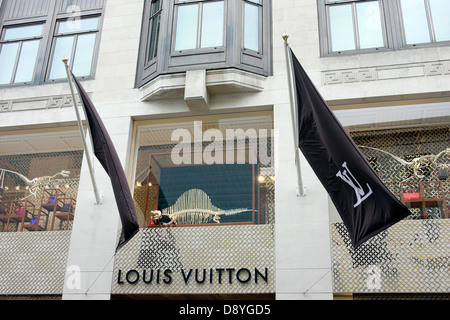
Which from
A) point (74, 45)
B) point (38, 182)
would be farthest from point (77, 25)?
point (38, 182)

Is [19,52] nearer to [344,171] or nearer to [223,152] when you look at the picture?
[223,152]

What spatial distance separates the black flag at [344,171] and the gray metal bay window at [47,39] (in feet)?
22.7

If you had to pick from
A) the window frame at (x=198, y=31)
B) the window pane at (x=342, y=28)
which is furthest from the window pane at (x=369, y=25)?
the window frame at (x=198, y=31)

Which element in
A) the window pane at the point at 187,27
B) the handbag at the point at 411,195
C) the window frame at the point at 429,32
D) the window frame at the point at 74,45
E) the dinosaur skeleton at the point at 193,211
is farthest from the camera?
the window frame at the point at 74,45

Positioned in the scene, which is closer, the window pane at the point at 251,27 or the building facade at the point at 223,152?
the building facade at the point at 223,152

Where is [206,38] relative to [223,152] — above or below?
above

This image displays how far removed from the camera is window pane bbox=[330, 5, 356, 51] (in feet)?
44.3

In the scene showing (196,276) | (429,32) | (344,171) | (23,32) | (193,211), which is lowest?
(196,276)

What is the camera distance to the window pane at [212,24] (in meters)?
13.6

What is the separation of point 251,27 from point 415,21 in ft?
13.2

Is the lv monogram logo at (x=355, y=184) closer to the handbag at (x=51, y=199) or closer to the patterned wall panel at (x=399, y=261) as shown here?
the patterned wall panel at (x=399, y=261)

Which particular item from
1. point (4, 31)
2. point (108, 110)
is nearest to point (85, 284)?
point (108, 110)

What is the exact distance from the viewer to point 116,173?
10914mm
